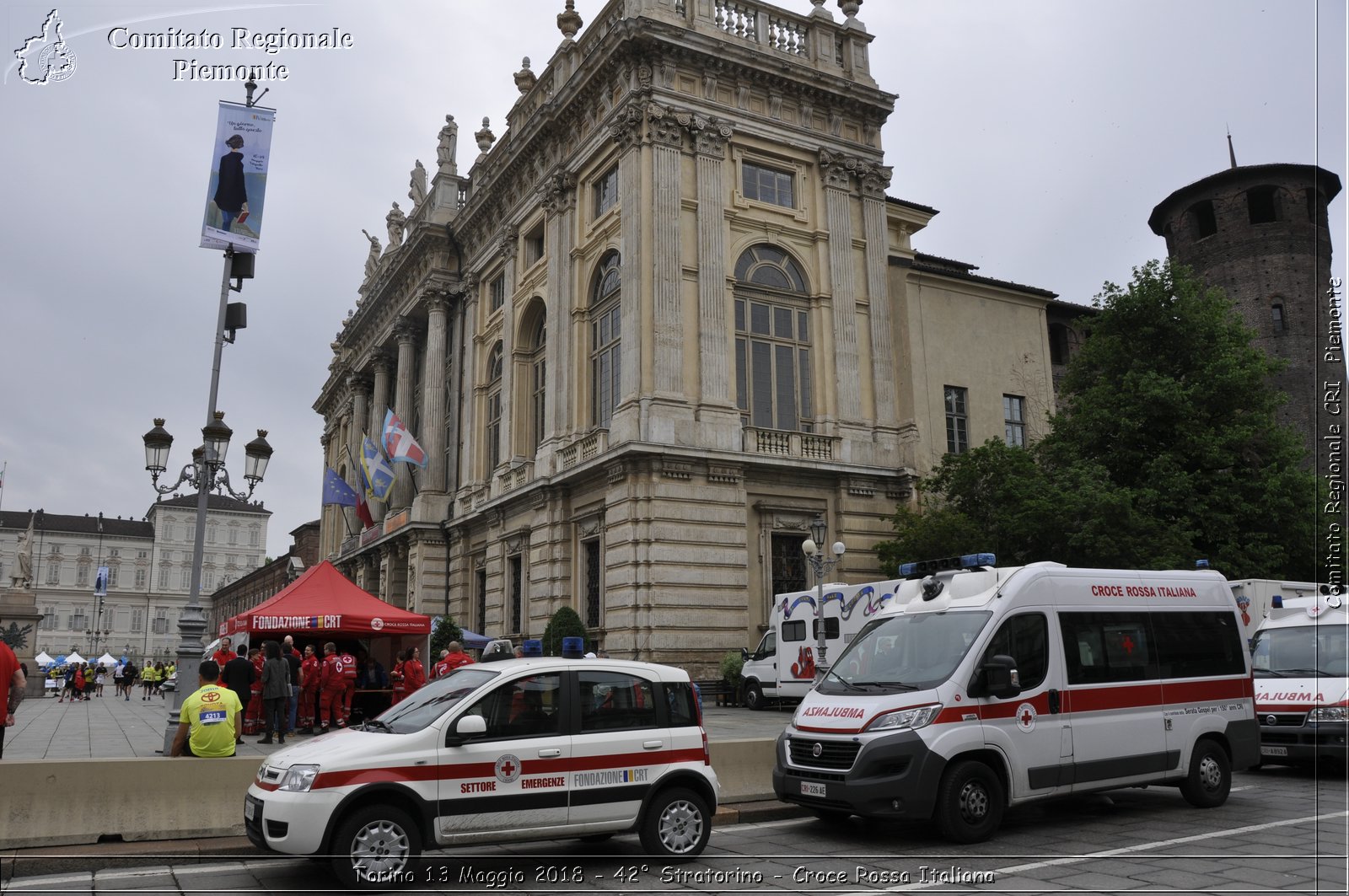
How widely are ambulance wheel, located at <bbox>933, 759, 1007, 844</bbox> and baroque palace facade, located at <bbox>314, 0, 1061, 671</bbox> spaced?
1617cm

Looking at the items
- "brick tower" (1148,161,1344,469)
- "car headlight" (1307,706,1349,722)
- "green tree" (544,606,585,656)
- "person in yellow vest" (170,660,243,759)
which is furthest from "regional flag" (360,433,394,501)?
"brick tower" (1148,161,1344,469)

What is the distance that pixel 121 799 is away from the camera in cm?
973

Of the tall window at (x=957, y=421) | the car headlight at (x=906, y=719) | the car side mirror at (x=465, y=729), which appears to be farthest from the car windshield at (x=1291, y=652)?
the tall window at (x=957, y=421)

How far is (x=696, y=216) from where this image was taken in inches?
1137

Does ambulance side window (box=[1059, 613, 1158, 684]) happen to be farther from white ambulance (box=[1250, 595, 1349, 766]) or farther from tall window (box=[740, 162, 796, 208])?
tall window (box=[740, 162, 796, 208])

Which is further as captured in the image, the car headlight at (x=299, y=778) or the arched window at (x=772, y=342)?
the arched window at (x=772, y=342)

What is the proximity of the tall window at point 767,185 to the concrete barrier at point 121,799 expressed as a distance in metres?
24.2

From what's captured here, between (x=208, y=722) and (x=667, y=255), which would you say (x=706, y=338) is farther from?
(x=208, y=722)

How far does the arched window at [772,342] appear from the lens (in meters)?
29.5

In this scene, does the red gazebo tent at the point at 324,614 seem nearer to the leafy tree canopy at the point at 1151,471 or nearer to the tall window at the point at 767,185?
the leafy tree canopy at the point at 1151,471

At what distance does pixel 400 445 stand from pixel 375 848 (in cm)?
3087

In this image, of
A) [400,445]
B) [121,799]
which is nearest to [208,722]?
[121,799]

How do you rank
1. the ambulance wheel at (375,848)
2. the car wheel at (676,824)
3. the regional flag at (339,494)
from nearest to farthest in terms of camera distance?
the ambulance wheel at (375,848) → the car wheel at (676,824) → the regional flag at (339,494)

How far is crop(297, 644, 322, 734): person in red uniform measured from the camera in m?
21.3
